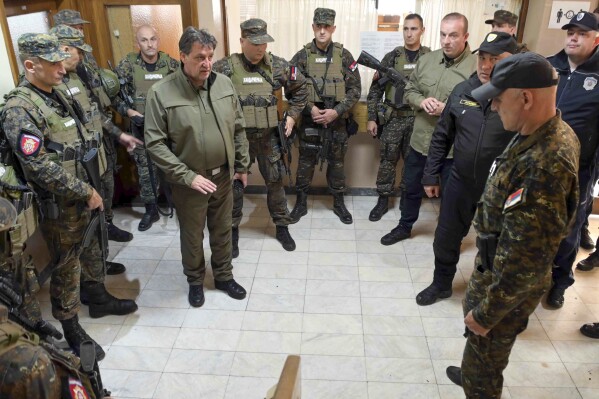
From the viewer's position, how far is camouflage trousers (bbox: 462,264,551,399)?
5.80 feet

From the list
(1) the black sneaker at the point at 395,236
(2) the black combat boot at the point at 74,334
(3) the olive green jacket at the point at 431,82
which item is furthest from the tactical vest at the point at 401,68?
(2) the black combat boot at the point at 74,334

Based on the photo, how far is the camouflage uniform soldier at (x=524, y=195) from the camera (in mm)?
1518

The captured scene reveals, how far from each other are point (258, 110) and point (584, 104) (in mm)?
2092

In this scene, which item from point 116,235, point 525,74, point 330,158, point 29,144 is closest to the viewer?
point 525,74

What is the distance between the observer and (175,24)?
4.15m

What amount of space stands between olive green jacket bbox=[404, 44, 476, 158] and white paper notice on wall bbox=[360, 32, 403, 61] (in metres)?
0.80

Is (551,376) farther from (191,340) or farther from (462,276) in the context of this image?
(191,340)

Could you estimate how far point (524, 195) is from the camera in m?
1.54

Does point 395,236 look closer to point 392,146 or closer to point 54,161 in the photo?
point 392,146

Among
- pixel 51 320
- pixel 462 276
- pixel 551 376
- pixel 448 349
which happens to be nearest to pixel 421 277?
pixel 462 276

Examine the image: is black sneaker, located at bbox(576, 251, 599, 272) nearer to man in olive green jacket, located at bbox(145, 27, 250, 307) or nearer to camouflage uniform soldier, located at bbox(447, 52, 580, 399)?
camouflage uniform soldier, located at bbox(447, 52, 580, 399)

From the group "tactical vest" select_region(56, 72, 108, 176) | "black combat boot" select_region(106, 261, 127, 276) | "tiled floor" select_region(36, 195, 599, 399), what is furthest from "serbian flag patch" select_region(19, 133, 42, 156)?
"black combat boot" select_region(106, 261, 127, 276)

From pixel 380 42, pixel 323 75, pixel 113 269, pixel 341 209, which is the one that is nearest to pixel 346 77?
pixel 323 75

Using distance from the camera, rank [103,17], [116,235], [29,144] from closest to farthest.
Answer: [29,144], [116,235], [103,17]
